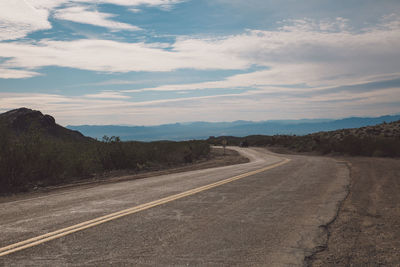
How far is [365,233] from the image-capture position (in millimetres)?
5281

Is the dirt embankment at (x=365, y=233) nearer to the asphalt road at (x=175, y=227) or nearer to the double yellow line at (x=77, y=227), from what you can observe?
the asphalt road at (x=175, y=227)

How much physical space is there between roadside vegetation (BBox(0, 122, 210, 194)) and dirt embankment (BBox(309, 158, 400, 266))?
10.0m

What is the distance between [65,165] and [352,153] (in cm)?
2468

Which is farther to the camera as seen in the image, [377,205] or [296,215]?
[377,205]

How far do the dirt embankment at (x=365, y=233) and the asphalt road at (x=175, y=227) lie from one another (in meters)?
0.28

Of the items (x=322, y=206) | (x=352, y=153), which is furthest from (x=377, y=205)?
(x=352, y=153)

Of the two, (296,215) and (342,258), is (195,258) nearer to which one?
(342,258)

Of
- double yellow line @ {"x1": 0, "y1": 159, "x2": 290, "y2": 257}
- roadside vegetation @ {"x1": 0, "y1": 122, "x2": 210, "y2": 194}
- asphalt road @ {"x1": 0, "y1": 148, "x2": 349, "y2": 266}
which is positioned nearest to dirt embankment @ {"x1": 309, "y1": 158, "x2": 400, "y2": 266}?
asphalt road @ {"x1": 0, "y1": 148, "x2": 349, "y2": 266}

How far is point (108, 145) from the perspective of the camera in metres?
17.8

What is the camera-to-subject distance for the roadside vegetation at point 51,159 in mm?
11531

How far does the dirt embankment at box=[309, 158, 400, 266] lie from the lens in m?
4.16

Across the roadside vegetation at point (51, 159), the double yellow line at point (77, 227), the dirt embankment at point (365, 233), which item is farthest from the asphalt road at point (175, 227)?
the roadside vegetation at point (51, 159)

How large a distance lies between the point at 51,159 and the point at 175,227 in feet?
31.9

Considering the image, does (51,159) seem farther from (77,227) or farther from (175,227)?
(175,227)
